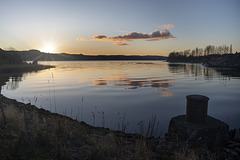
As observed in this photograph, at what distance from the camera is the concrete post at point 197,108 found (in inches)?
261

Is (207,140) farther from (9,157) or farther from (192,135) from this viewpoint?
(9,157)

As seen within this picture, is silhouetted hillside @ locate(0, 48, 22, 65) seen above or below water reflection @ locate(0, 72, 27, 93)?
above

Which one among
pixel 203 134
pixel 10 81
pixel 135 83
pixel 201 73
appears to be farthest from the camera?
pixel 201 73

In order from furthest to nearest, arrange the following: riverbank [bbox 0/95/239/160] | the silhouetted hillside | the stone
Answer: the silhouetted hillside → the stone → riverbank [bbox 0/95/239/160]

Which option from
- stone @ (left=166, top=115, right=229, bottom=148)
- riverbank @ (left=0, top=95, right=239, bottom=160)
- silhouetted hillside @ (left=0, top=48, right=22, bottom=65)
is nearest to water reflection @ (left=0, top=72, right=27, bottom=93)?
riverbank @ (left=0, top=95, right=239, bottom=160)

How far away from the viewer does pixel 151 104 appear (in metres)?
14.5

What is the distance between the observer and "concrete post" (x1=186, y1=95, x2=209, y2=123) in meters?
6.62

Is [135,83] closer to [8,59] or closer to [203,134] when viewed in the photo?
[203,134]

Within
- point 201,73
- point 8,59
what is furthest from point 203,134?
point 8,59

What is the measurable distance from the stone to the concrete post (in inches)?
8.6

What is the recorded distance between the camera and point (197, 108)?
6.72m

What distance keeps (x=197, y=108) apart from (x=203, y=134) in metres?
1.07

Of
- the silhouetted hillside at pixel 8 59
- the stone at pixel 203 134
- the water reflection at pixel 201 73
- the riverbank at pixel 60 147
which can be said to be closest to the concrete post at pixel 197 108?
the stone at pixel 203 134

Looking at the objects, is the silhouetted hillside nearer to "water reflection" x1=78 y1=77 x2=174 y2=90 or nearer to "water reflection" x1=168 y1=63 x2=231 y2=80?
"water reflection" x1=78 y1=77 x2=174 y2=90
